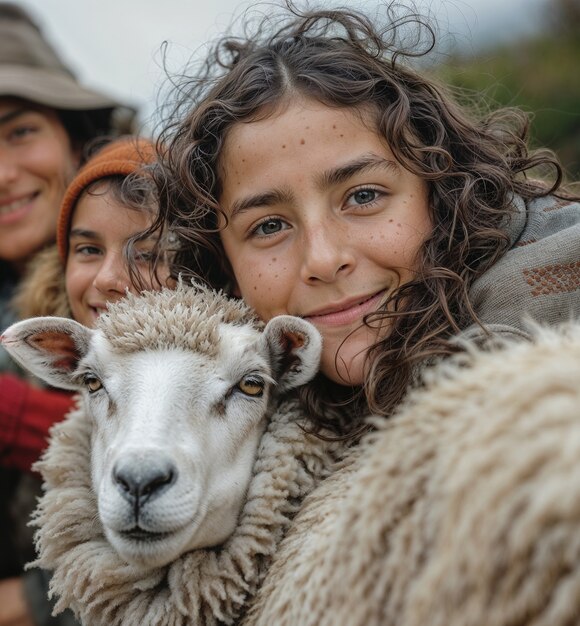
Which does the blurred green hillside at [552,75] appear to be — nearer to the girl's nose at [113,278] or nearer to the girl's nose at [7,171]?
the girl's nose at [7,171]

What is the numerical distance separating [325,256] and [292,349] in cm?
33

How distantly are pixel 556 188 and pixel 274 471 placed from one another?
142cm

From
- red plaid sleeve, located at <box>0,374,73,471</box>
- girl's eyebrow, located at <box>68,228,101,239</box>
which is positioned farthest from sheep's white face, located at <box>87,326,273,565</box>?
red plaid sleeve, located at <box>0,374,73,471</box>

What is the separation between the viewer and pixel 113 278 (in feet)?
9.57

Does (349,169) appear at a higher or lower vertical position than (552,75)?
higher

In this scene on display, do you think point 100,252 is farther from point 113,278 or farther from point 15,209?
point 15,209

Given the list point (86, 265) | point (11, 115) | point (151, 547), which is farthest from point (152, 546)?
point (11, 115)

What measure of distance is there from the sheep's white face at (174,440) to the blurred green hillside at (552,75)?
754cm

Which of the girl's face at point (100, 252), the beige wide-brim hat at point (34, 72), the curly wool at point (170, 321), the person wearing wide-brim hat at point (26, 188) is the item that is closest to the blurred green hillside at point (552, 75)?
the beige wide-brim hat at point (34, 72)

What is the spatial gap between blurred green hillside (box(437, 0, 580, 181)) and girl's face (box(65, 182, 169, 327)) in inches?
265

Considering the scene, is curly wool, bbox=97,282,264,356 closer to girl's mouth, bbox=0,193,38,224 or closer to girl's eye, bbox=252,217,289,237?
girl's eye, bbox=252,217,289,237

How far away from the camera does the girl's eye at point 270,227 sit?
2.42 metres

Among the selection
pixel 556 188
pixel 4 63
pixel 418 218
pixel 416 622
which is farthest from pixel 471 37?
pixel 4 63

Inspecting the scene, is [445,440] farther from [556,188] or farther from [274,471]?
[556,188]
